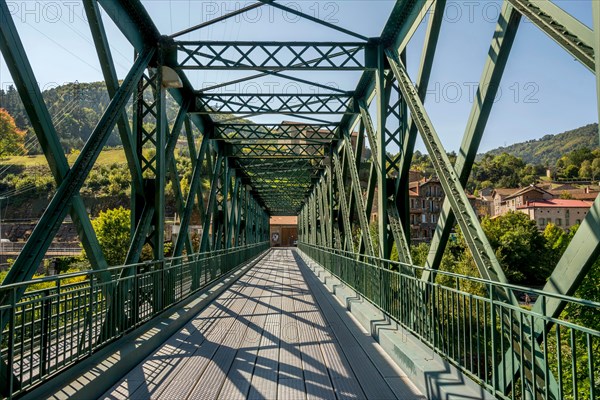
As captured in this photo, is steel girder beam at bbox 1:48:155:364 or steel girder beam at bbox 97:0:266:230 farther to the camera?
steel girder beam at bbox 97:0:266:230

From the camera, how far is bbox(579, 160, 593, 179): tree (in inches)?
4321

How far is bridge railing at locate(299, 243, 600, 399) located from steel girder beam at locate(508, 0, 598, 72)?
1669 millimetres

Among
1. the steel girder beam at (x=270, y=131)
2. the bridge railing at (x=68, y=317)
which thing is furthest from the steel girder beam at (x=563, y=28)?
the steel girder beam at (x=270, y=131)

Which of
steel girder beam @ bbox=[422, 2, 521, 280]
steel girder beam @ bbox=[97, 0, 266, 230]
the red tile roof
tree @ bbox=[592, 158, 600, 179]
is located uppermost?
tree @ bbox=[592, 158, 600, 179]

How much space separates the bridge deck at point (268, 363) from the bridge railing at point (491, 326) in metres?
0.60

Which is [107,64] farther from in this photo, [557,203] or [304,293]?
[557,203]

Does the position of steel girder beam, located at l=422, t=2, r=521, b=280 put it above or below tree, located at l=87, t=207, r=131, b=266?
above

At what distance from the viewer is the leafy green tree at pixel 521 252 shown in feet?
171

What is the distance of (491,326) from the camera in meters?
3.27

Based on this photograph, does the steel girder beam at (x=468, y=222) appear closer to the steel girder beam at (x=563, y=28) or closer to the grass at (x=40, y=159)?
the steel girder beam at (x=563, y=28)

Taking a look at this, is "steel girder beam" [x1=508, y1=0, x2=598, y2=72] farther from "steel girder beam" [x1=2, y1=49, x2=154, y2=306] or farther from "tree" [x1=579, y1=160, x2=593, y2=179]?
"tree" [x1=579, y1=160, x2=593, y2=179]

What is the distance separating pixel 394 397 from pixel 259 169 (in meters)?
22.5

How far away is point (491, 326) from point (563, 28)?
2259mm

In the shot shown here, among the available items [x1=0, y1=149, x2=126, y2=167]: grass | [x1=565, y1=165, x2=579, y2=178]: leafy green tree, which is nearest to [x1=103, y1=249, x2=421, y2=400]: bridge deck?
[x1=0, y1=149, x2=126, y2=167]: grass
